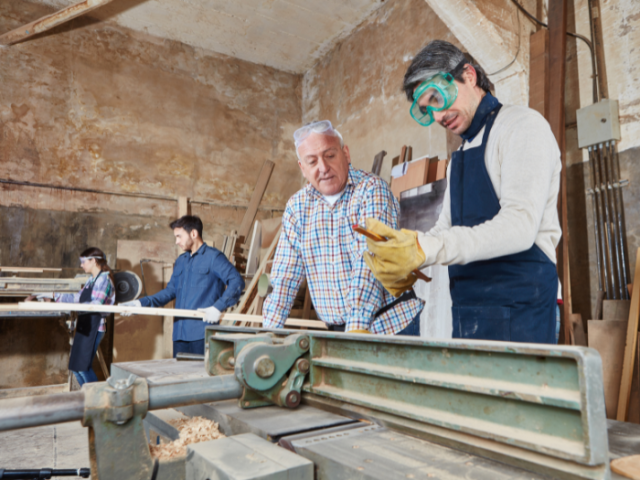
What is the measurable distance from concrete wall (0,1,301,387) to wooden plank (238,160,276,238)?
0.48ft

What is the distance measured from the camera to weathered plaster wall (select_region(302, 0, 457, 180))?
483cm

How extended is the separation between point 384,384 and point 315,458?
0.22 m

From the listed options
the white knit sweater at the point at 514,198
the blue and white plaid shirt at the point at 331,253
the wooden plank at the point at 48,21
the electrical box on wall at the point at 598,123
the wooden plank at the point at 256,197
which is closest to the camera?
the white knit sweater at the point at 514,198

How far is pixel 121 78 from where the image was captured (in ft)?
19.6

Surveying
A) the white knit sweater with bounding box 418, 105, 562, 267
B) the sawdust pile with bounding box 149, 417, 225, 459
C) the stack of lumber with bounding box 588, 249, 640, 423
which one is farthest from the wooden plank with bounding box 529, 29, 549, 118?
the sawdust pile with bounding box 149, 417, 225, 459

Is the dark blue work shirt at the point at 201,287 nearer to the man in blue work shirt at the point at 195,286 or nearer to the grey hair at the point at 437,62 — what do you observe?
the man in blue work shirt at the point at 195,286

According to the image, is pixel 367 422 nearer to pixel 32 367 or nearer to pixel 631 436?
pixel 631 436

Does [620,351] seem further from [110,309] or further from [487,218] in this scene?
[110,309]

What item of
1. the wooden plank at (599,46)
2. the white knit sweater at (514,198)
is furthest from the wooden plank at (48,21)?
the white knit sweater at (514,198)

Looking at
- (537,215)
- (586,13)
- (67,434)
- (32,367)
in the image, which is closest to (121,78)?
(32,367)

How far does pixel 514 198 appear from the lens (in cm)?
113

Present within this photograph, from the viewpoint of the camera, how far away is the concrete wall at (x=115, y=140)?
5285 millimetres

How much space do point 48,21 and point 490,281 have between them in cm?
587

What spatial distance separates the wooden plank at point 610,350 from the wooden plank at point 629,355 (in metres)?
0.06
